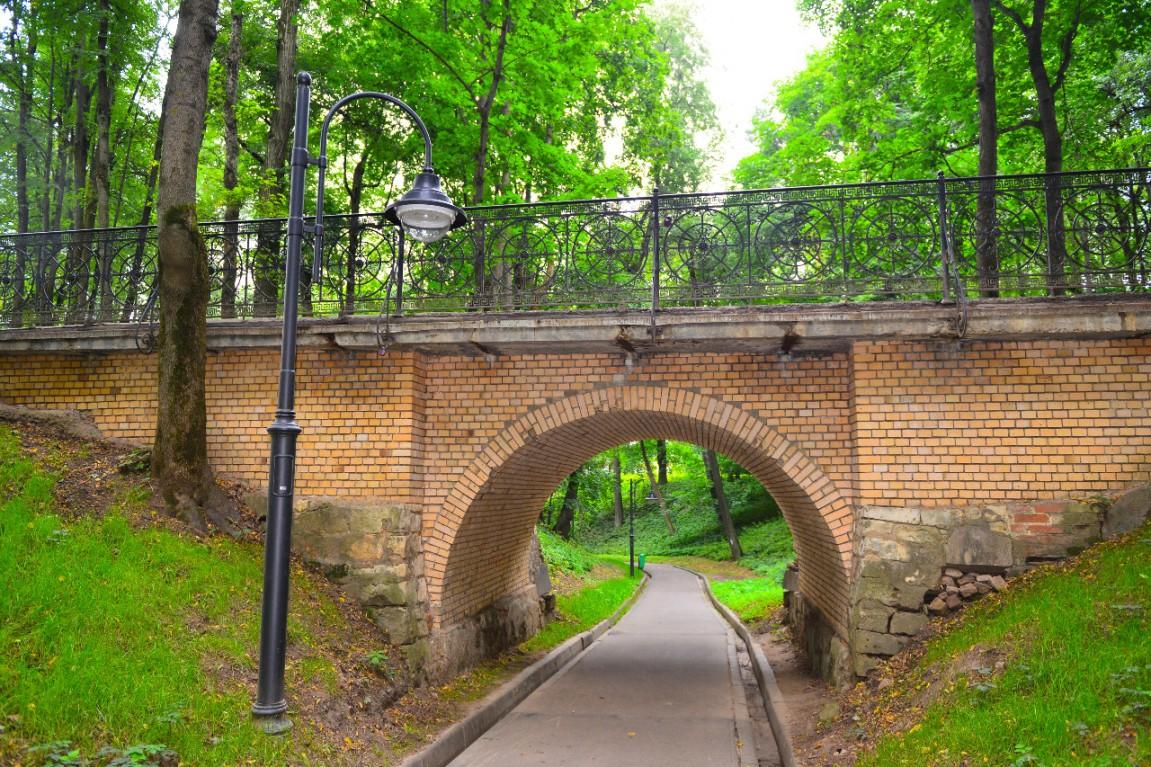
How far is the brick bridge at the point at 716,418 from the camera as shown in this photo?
21.2ft

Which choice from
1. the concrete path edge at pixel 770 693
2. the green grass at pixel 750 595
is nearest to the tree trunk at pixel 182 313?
the concrete path edge at pixel 770 693

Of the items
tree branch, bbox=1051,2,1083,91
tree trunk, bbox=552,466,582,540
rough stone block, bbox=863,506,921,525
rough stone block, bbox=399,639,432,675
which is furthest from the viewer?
tree trunk, bbox=552,466,582,540

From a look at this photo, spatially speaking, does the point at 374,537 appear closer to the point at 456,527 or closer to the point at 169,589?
the point at 456,527

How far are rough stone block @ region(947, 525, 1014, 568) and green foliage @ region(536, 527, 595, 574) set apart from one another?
12.6 m

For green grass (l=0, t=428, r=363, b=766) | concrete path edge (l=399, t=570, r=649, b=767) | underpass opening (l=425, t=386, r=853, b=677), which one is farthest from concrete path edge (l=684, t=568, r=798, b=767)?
green grass (l=0, t=428, r=363, b=766)

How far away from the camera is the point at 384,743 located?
583cm

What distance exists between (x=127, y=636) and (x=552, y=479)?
5983mm

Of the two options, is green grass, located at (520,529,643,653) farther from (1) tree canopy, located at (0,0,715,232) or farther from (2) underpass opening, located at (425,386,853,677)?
(1) tree canopy, located at (0,0,715,232)

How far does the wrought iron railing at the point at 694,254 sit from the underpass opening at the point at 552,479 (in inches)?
46.6

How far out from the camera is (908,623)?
6.45 m

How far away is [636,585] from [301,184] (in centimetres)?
1979

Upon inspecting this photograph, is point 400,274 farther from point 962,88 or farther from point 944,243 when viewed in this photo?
point 962,88

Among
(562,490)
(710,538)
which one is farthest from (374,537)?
(710,538)

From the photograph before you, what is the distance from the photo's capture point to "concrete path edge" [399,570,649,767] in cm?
605
